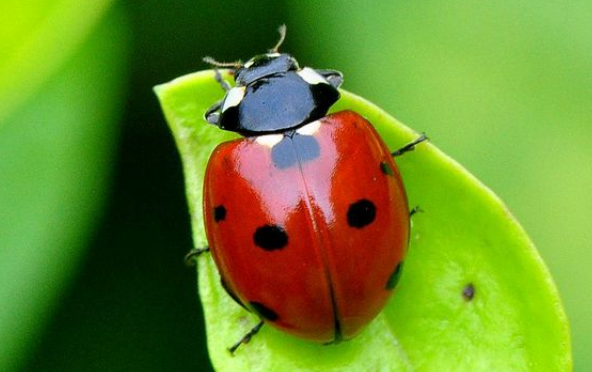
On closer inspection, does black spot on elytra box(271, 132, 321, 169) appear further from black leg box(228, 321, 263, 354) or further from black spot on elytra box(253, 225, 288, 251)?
black leg box(228, 321, 263, 354)

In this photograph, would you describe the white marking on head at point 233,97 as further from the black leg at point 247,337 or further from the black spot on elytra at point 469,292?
the black spot on elytra at point 469,292

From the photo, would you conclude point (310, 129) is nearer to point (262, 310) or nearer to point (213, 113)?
point (213, 113)

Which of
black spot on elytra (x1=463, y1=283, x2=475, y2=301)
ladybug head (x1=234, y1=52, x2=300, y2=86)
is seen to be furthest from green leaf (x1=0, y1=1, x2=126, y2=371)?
black spot on elytra (x1=463, y1=283, x2=475, y2=301)

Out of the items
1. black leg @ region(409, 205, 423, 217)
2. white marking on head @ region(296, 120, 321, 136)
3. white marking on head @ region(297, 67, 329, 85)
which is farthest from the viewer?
white marking on head @ region(297, 67, 329, 85)

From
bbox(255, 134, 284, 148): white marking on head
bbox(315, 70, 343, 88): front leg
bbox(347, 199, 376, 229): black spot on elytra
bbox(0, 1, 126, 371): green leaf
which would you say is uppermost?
bbox(315, 70, 343, 88): front leg

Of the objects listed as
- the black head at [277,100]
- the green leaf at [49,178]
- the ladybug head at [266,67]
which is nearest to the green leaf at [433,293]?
the black head at [277,100]

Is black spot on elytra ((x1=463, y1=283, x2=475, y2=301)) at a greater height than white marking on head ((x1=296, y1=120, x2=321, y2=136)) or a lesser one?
lesser
